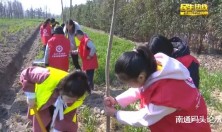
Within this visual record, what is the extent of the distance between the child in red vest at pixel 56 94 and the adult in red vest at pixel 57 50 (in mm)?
Answer: 3096

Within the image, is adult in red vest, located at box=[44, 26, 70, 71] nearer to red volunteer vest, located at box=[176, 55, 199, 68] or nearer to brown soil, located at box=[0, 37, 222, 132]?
brown soil, located at box=[0, 37, 222, 132]

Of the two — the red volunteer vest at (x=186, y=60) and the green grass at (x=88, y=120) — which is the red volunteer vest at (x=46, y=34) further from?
the red volunteer vest at (x=186, y=60)

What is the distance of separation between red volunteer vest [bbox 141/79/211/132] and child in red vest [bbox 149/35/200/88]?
0.92m

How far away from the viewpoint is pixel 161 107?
75.6 inches

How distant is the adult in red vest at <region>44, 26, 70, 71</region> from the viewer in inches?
240

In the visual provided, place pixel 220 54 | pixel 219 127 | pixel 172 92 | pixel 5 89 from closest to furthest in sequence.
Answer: pixel 172 92, pixel 219 127, pixel 5 89, pixel 220 54

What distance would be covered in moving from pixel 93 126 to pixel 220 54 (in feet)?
28.9

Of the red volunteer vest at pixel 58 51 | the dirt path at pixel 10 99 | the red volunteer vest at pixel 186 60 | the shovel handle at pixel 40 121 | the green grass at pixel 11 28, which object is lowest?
the dirt path at pixel 10 99

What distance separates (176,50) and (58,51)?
11.6 ft

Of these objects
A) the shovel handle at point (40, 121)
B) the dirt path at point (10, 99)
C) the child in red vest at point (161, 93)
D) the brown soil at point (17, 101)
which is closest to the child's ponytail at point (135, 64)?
the child in red vest at point (161, 93)

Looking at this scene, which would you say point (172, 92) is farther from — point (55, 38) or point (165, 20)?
point (165, 20)

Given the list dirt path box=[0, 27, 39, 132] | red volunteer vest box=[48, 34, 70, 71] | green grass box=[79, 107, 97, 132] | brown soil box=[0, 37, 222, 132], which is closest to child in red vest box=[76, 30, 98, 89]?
red volunteer vest box=[48, 34, 70, 71]

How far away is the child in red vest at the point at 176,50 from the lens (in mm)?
2934

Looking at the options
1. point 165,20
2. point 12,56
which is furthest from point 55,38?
point 165,20
